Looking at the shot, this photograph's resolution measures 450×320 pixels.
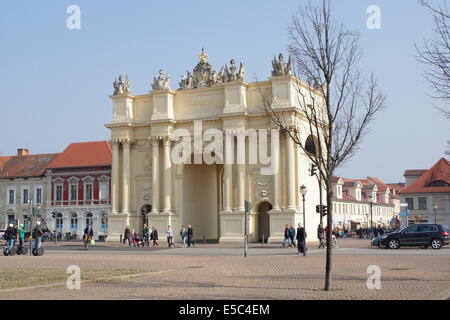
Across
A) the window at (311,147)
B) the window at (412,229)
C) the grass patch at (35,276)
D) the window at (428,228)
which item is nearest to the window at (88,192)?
the window at (311,147)

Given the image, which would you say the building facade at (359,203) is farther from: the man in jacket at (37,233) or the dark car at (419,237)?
the man in jacket at (37,233)

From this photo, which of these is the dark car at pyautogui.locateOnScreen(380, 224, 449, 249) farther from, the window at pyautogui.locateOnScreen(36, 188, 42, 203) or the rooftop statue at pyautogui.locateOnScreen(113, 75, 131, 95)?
the window at pyautogui.locateOnScreen(36, 188, 42, 203)

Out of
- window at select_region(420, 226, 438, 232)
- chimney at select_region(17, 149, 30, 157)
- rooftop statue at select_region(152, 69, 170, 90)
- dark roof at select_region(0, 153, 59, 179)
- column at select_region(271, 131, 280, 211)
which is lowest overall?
window at select_region(420, 226, 438, 232)

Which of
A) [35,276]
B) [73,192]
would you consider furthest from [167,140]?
[35,276]

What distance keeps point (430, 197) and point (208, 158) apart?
37652 millimetres

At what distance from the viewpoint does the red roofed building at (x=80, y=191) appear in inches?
2872

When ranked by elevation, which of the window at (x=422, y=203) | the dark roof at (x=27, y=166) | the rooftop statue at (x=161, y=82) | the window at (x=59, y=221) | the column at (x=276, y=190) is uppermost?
the rooftop statue at (x=161, y=82)

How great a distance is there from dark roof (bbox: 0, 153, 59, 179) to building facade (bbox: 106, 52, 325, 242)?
30.3m

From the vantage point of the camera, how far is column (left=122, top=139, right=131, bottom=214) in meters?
52.3

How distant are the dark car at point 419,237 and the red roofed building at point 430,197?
40210 mm

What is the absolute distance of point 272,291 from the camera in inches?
555

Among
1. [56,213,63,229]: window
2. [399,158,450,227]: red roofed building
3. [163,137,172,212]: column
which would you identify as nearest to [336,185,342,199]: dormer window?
[399,158,450,227]: red roofed building

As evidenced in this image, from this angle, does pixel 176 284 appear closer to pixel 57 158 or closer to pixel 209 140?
pixel 209 140

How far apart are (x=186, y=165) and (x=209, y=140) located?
406 cm
